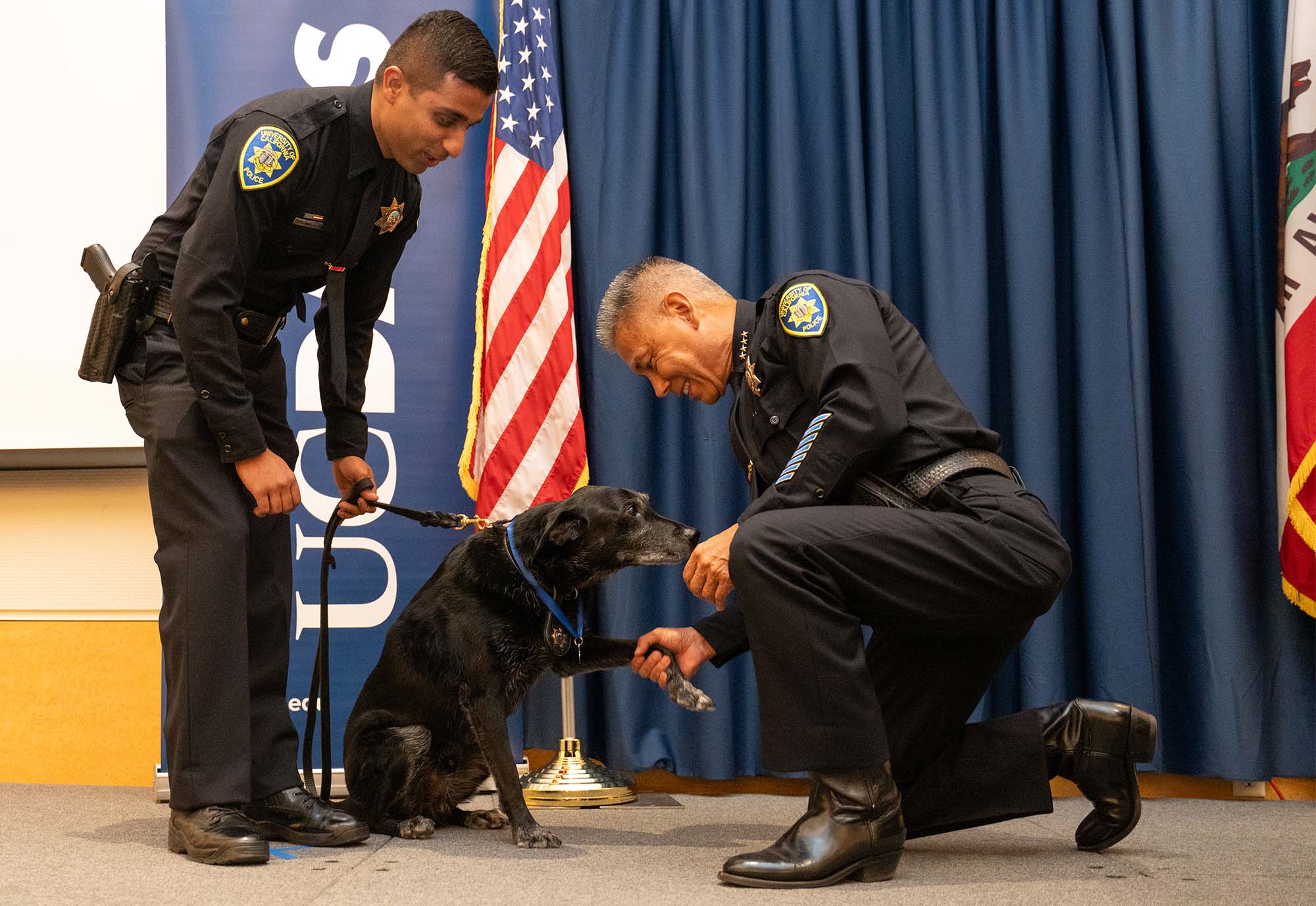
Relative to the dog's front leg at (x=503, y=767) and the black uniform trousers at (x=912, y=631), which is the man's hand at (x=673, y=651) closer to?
the black uniform trousers at (x=912, y=631)

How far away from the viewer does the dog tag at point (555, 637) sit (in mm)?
2389

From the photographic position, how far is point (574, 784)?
2.91 meters

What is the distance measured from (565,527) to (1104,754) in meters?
1.15

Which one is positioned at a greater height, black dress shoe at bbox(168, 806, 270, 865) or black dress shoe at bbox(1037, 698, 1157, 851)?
black dress shoe at bbox(1037, 698, 1157, 851)

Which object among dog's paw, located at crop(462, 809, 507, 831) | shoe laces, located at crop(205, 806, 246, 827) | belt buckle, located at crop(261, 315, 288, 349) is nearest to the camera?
shoe laces, located at crop(205, 806, 246, 827)

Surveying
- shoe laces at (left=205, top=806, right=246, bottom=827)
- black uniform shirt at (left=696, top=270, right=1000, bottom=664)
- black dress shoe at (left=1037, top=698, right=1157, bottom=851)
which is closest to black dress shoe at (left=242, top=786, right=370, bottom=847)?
shoe laces at (left=205, top=806, right=246, bottom=827)

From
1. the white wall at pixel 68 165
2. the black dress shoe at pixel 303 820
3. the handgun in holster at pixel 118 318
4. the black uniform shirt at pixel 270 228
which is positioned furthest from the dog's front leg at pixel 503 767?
the white wall at pixel 68 165

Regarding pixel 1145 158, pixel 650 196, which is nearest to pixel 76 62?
pixel 650 196

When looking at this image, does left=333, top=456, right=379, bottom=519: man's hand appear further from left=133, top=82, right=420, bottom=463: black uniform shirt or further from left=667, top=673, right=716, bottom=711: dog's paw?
left=667, top=673, right=716, bottom=711: dog's paw

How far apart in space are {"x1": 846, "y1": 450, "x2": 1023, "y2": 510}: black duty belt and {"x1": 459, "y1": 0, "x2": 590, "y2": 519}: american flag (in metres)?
1.20

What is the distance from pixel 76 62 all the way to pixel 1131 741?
10.8 feet

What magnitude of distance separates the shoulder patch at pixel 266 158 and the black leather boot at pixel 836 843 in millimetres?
1462

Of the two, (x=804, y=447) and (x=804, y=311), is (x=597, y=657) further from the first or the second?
(x=804, y=311)

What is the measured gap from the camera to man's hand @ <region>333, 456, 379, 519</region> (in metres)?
2.52
